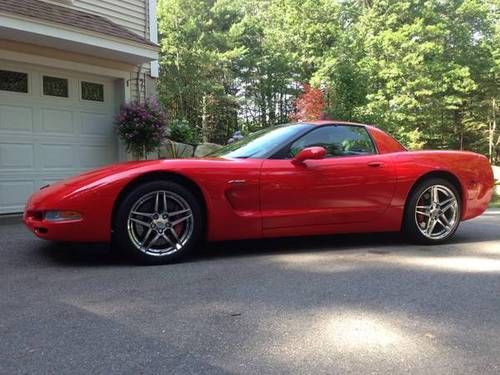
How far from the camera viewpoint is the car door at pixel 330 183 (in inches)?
179

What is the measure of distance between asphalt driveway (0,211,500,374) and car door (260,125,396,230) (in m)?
0.36

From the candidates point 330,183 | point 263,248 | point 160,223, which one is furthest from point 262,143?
point 160,223

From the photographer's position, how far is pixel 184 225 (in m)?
4.30

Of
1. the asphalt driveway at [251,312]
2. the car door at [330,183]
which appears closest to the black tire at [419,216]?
the car door at [330,183]

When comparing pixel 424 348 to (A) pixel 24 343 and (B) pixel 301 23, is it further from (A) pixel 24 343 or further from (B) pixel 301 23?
(B) pixel 301 23

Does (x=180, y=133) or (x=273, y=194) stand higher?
(x=180, y=133)

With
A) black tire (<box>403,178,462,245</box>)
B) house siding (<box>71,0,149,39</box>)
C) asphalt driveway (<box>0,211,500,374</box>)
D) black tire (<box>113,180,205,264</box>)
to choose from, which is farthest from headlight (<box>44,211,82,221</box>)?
house siding (<box>71,0,149,39</box>)

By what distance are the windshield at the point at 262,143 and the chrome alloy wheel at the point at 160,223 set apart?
0.83 metres

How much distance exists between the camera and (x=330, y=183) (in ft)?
15.5

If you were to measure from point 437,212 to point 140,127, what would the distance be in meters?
5.70

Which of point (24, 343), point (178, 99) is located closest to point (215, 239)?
point (24, 343)

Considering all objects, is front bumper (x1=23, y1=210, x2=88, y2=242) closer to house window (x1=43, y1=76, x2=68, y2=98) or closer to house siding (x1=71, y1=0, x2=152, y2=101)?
house window (x1=43, y1=76, x2=68, y2=98)

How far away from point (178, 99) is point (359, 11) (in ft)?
39.6

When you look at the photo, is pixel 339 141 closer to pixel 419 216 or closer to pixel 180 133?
pixel 419 216
